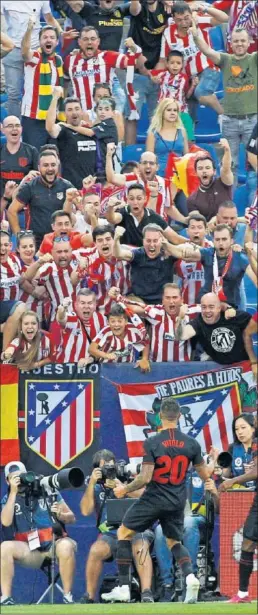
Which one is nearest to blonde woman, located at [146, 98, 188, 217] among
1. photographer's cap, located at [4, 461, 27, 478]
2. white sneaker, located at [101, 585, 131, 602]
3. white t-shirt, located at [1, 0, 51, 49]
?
white t-shirt, located at [1, 0, 51, 49]

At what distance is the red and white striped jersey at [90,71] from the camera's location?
69.6ft

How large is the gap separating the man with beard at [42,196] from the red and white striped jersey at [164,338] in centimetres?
190

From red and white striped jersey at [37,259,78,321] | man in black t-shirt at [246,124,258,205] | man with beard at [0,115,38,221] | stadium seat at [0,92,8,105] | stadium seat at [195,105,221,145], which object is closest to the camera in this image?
red and white striped jersey at [37,259,78,321]

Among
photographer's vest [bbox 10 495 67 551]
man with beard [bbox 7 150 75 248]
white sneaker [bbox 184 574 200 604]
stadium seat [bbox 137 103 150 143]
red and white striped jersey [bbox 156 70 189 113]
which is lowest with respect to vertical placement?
white sneaker [bbox 184 574 200 604]

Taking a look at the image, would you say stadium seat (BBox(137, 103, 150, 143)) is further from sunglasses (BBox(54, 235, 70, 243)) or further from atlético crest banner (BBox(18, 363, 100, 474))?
atlético crest banner (BBox(18, 363, 100, 474))

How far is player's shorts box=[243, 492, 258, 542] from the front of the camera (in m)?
14.6

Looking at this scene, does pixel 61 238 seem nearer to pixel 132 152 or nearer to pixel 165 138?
pixel 165 138

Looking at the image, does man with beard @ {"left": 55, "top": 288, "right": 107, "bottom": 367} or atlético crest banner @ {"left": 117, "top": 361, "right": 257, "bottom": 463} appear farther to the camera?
atlético crest banner @ {"left": 117, "top": 361, "right": 257, "bottom": 463}

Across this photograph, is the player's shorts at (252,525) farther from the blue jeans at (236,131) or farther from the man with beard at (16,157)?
the blue jeans at (236,131)

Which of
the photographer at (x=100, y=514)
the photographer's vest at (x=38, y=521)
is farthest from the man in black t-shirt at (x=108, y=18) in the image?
the photographer's vest at (x=38, y=521)

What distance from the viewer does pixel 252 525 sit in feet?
48.0

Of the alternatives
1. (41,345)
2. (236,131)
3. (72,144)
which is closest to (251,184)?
(236,131)

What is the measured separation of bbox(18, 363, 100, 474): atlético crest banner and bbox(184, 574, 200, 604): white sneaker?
9.55 ft

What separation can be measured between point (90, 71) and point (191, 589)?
797cm
